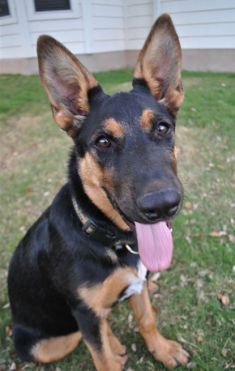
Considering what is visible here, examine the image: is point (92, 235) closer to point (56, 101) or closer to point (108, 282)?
point (108, 282)

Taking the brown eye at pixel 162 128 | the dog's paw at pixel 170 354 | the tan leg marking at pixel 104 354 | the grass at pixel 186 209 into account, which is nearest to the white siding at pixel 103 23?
the grass at pixel 186 209

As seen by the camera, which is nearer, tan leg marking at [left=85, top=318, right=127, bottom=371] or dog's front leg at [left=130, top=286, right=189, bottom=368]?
tan leg marking at [left=85, top=318, right=127, bottom=371]

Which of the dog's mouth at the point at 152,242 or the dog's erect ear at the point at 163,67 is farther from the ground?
the dog's erect ear at the point at 163,67

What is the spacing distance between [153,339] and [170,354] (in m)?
0.20

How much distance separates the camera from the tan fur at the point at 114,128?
8.40 ft

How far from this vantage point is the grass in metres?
3.77

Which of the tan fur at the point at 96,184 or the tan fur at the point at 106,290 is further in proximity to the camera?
the tan fur at the point at 106,290

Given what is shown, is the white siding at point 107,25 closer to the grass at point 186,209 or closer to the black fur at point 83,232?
the grass at point 186,209

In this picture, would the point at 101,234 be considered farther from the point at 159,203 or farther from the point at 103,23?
the point at 103,23

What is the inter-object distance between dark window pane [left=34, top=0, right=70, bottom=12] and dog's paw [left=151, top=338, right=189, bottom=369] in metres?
10.5

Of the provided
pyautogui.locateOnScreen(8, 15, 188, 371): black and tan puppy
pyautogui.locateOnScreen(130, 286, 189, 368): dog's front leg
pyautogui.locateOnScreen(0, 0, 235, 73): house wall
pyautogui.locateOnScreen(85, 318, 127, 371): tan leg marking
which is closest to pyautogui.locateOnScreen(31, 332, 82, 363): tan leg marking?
pyautogui.locateOnScreen(8, 15, 188, 371): black and tan puppy

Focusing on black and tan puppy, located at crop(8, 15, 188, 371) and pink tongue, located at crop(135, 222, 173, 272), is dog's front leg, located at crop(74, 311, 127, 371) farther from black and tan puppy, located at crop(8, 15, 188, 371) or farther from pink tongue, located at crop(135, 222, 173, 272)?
pink tongue, located at crop(135, 222, 173, 272)

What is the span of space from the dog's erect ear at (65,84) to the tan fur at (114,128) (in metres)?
0.36

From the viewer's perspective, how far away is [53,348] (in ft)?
11.3
